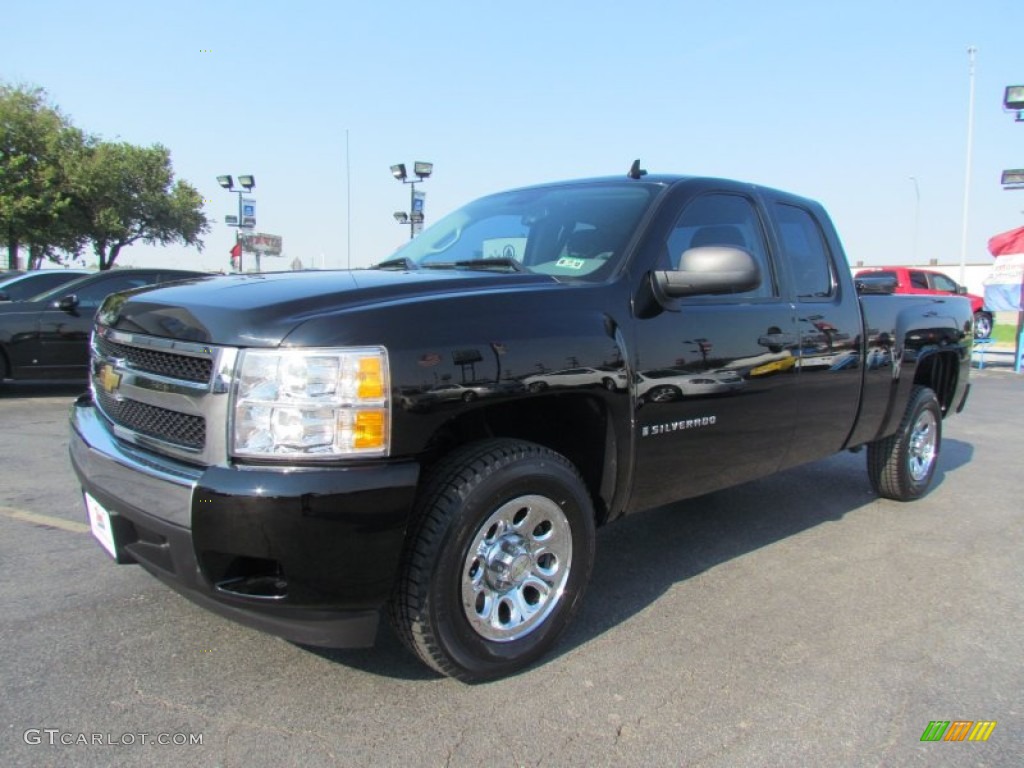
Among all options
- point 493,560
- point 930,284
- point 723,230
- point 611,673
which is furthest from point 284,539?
point 930,284

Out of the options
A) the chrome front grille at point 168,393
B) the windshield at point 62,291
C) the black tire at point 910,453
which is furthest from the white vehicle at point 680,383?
the windshield at point 62,291

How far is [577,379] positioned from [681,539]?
2002mm

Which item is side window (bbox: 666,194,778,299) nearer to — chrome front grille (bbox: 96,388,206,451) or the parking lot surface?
the parking lot surface

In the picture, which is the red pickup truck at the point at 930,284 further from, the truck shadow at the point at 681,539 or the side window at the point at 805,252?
the side window at the point at 805,252

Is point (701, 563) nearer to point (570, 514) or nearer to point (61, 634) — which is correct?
point (570, 514)

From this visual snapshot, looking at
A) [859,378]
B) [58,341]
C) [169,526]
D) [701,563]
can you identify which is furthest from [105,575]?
[58,341]

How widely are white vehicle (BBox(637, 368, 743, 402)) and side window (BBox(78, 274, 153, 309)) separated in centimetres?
784

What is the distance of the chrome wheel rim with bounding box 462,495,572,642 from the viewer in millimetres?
2557

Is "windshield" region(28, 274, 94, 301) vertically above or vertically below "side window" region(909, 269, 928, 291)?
below

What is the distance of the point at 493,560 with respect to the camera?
261 cm

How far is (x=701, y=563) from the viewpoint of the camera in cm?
392

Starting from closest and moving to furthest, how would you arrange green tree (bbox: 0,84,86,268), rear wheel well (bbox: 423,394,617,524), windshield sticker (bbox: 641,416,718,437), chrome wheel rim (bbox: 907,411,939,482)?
Answer: rear wheel well (bbox: 423,394,617,524)
windshield sticker (bbox: 641,416,718,437)
chrome wheel rim (bbox: 907,411,939,482)
green tree (bbox: 0,84,86,268)

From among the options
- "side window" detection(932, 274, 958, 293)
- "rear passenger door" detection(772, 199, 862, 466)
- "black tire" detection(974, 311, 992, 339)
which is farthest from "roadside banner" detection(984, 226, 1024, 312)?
"rear passenger door" detection(772, 199, 862, 466)

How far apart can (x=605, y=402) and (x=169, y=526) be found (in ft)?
5.13
